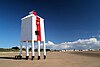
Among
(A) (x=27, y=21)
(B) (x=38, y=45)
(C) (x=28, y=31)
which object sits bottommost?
(B) (x=38, y=45)

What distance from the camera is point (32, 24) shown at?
119 feet

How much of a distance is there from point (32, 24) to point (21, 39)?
16.6 ft

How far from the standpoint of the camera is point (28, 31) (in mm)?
36875

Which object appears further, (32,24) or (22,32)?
(22,32)

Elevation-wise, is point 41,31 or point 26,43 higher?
point 41,31

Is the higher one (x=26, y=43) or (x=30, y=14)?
(x=30, y=14)

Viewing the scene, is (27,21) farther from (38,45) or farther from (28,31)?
(38,45)

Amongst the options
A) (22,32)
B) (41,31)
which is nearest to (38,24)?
(41,31)

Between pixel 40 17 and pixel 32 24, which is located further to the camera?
pixel 40 17

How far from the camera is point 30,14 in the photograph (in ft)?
127

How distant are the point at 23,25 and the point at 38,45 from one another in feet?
18.8

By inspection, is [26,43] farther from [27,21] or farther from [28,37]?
[27,21]

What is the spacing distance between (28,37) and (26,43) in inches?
64.8

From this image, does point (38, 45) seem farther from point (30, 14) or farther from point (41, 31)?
point (30, 14)
